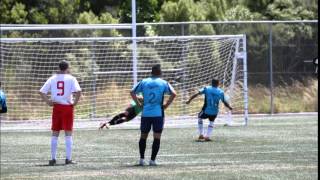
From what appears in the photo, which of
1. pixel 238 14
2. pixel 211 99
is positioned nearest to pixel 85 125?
pixel 211 99

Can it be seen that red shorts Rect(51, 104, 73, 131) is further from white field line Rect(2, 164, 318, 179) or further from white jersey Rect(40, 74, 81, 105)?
white field line Rect(2, 164, 318, 179)

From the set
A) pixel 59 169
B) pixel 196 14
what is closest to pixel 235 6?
pixel 196 14

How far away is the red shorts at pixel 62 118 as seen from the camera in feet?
54.6

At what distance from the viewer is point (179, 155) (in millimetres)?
17672

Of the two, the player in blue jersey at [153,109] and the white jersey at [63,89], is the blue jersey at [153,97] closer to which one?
the player in blue jersey at [153,109]

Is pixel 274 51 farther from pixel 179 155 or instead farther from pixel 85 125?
pixel 179 155

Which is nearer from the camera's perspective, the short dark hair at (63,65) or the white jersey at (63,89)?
the short dark hair at (63,65)

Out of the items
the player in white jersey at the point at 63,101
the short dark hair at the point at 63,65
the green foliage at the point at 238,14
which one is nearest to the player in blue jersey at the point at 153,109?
the player in white jersey at the point at 63,101

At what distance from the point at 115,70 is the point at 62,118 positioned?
1307 centimetres

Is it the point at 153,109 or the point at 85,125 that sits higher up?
the point at 153,109

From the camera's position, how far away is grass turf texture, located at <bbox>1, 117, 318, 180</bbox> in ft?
46.9

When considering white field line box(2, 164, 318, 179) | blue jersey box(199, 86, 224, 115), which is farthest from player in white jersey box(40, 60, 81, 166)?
blue jersey box(199, 86, 224, 115)

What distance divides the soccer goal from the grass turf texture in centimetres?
274

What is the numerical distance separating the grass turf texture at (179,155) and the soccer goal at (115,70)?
2.74 m
